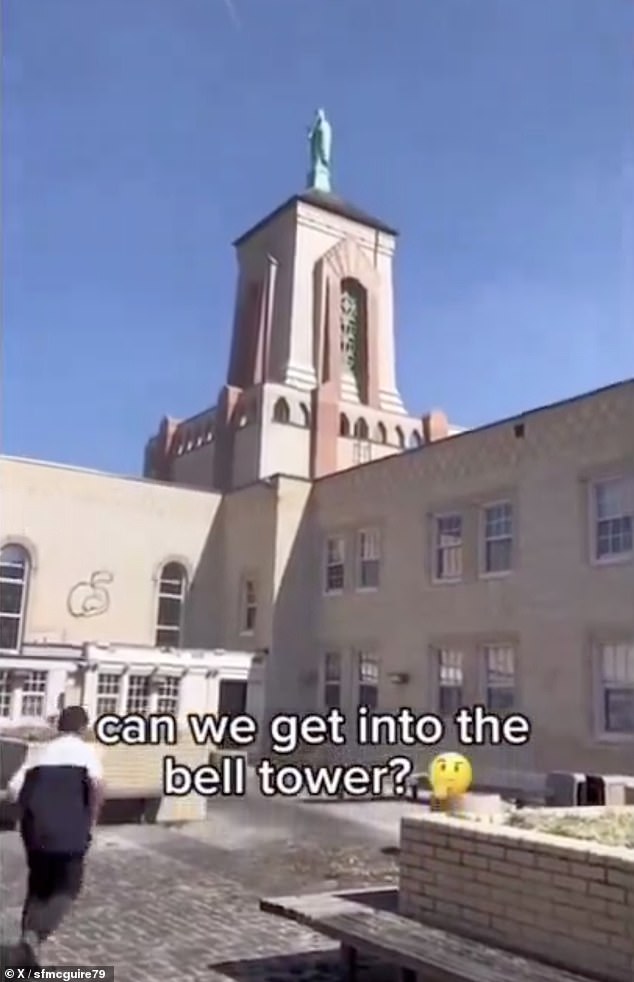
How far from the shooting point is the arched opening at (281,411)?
88.5ft

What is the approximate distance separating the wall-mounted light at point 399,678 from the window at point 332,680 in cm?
220

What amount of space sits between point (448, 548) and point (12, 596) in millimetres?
9843

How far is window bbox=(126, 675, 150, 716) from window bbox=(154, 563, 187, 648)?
2.93m

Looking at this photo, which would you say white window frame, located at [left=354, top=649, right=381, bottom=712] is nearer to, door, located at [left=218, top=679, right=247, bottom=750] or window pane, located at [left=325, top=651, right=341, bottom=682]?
window pane, located at [left=325, top=651, right=341, bottom=682]

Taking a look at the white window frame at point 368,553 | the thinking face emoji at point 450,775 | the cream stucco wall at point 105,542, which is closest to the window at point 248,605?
the cream stucco wall at point 105,542

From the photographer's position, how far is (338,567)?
2158cm

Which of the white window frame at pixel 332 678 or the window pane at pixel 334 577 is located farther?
the window pane at pixel 334 577

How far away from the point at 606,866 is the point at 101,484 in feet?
64.0

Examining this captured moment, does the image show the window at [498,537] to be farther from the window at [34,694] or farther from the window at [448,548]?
the window at [34,694]

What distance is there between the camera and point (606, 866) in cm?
387

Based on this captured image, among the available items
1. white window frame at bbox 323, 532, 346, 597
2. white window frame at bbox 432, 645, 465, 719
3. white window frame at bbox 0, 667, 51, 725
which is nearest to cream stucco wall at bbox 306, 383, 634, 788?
white window frame at bbox 432, 645, 465, 719

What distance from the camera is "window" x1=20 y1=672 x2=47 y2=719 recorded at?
18.7 m

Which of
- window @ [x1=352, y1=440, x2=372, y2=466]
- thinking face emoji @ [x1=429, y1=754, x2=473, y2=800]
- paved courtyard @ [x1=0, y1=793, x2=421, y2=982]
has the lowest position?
paved courtyard @ [x1=0, y1=793, x2=421, y2=982]

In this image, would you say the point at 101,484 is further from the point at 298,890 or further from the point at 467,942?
the point at 467,942
